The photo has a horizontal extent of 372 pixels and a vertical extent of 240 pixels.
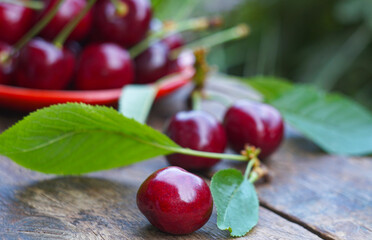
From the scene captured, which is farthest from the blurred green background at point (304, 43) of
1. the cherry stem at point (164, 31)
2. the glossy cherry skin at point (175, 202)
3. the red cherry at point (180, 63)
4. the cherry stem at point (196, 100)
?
the glossy cherry skin at point (175, 202)

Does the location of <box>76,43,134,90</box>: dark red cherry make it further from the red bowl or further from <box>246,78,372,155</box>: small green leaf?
<box>246,78,372,155</box>: small green leaf

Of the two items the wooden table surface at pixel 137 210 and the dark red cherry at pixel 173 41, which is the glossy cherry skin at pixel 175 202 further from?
the dark red cherry at pixel 173 41

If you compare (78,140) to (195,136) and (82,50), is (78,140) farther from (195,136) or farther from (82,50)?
(82,50)

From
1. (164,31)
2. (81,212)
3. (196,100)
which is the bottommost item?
(81,212)

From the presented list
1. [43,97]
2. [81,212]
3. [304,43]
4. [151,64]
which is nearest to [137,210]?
[81,212]

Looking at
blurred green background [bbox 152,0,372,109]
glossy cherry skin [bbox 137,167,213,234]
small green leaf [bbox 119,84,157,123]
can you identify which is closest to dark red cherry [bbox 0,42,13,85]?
small green leaf [bbox 119,84,157,123]

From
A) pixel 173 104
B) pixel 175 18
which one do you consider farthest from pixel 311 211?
pixel 175 18

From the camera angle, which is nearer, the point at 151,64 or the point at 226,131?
the point at 226,131
